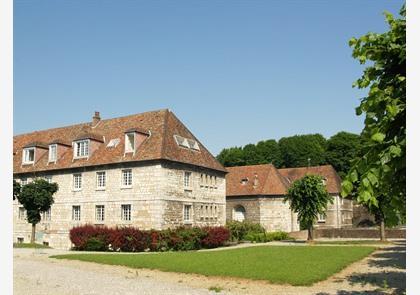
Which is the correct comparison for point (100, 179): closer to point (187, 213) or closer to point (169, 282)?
point (187, 213)

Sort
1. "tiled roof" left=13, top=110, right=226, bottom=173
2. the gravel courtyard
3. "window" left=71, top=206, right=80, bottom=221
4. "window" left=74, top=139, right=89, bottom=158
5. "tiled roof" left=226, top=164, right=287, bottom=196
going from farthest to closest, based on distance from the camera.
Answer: "tiled roof" left=226, top=164, right=287, bottom=196 → "window" left=74, top=139, right=89, bottom=158 → "window" left=71, top=206, right=80, bottom=221 → "tiled roof" left=13, top=110, right=226, bottom=173 → the gravel courtyard

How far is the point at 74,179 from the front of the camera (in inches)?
1315

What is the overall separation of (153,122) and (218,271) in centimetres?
1990

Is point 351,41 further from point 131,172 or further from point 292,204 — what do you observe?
point 292,204

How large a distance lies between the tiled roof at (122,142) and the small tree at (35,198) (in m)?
3.49

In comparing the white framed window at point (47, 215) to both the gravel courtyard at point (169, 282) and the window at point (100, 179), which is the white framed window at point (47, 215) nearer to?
the window at point (100, 179)

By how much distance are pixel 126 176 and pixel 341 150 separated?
172 ft

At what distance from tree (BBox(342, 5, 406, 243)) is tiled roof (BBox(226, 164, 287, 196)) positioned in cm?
3739

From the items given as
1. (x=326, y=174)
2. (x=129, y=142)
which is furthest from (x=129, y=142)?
(x=326, y=174)

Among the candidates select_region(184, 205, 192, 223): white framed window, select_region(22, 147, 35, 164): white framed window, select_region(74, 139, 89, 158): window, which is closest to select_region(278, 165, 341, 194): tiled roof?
select_region(184, 205, 192, 223): white framed window

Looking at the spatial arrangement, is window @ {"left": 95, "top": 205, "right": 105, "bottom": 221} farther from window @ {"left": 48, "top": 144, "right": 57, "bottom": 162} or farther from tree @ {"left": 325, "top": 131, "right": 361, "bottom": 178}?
tree @ {"left": 325, "top": 131, "right": 361, "bottom": 178}

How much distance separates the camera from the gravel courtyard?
11633 millimetres
